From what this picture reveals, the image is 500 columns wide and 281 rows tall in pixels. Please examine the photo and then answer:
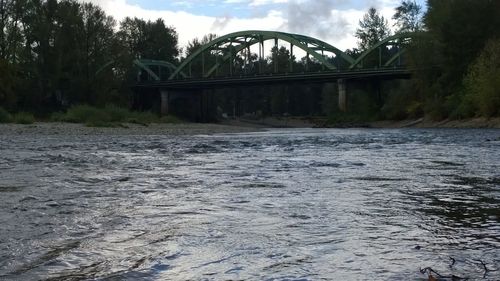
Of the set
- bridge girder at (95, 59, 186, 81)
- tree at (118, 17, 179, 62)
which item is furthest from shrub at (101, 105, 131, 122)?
tree at (118, 17, 179, 62)

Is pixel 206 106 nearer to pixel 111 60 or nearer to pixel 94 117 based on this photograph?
pixel 111 60

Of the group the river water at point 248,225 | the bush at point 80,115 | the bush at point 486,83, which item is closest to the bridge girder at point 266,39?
the bush at point 486,83

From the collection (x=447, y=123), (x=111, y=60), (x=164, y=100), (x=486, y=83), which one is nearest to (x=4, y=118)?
(x=111, y=60)

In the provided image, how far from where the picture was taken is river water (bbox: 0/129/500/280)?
4.16 m

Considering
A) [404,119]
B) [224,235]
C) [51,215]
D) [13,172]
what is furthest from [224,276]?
[404,119]

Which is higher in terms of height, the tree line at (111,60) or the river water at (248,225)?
the tree line at (111,60)

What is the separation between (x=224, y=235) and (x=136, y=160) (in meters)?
9.53

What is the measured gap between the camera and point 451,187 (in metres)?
8.54

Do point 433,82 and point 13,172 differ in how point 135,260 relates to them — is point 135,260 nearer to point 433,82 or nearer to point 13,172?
point 13,172

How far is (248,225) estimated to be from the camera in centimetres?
579

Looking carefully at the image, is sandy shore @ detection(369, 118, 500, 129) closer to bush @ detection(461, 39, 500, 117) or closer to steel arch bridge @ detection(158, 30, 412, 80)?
bush @ detection(461, 39, 500, 117)

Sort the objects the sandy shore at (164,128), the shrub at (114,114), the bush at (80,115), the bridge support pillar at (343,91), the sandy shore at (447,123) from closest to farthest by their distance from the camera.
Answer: the sandy shore at (164,128) → the sandy shore at (447,123) → the bush at (80,115) → the shrub at (114,114) → the bridge support pillar at (343,91)

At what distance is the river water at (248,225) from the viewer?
13.6ft

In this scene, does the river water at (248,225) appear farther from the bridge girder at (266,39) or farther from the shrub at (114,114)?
the bridge girder at (266,39)
